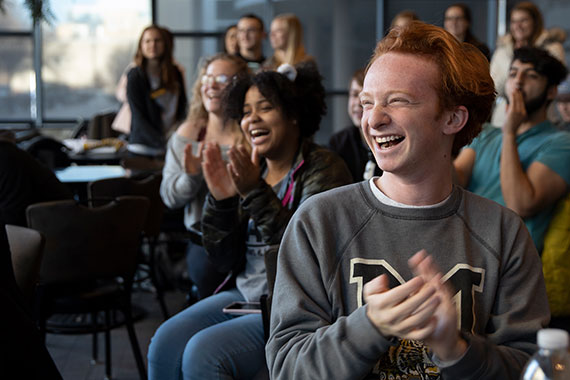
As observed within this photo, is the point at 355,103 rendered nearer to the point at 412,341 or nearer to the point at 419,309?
the point at 412,341

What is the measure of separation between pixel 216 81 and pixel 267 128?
97cm

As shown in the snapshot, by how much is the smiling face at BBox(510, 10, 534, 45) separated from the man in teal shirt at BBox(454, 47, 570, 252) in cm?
278

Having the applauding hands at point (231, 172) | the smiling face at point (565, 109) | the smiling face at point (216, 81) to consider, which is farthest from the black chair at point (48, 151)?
the smiling face at point (565, 109)

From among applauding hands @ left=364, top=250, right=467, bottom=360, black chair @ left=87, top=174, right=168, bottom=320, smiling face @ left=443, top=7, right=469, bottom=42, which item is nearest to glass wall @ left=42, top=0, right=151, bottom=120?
smiling face @ left=443, top=7, right=469, bottom=42

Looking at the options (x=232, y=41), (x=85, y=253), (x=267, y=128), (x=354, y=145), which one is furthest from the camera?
(x=232, y=41)

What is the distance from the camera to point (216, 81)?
11.3 ft

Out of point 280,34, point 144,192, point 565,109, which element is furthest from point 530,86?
point 280,34

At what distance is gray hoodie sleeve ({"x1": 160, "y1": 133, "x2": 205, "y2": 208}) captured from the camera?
329 cm

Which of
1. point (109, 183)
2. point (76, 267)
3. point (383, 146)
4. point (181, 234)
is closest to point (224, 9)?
point (181, 234)

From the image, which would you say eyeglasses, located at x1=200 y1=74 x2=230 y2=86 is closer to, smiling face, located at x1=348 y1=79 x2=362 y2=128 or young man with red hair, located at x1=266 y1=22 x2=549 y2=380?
smiling face, located at x1=348 y1=79 x2=362 y2=128

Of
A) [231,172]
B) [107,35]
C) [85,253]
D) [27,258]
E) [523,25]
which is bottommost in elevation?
[85,253]

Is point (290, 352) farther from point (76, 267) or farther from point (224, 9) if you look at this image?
point (224, 9)

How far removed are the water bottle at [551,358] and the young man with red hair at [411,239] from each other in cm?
38

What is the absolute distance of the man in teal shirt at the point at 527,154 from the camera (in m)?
2.54
